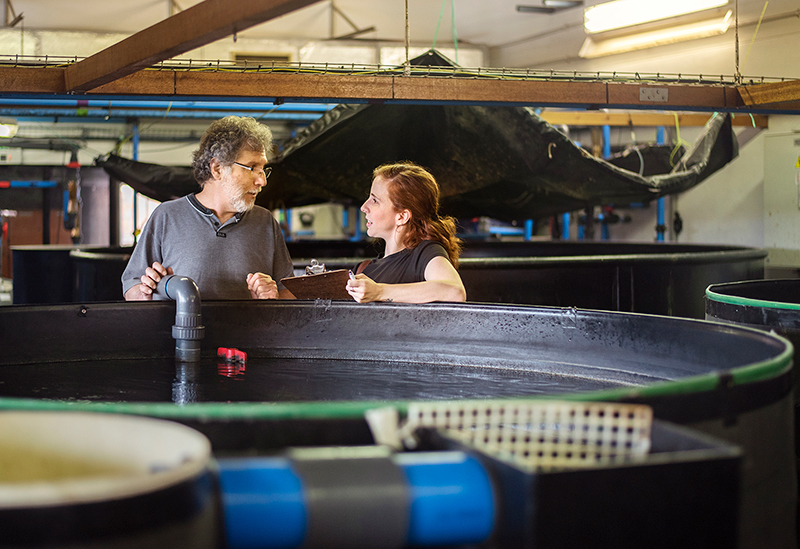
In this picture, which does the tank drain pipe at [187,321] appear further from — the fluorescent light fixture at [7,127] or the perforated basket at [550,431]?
the fluorescent light fixture at [7,127]

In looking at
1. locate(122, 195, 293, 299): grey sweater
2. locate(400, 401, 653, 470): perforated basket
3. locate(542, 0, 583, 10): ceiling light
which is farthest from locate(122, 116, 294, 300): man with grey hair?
locate(542, 0, 583, 10): ceiling light

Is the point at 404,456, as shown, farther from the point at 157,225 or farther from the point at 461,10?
the point at 461,10

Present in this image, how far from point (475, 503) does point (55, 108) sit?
20.4 feet

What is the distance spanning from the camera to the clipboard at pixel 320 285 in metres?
1.76

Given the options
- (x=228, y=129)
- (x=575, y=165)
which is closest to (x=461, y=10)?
(x=575, y=165)

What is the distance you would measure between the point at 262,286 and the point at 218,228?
253 mm

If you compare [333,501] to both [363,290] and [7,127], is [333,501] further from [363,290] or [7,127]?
[7,127]

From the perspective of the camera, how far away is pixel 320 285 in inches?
71.0

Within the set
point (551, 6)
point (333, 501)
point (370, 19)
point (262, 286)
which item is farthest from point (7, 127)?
point (333, 501)

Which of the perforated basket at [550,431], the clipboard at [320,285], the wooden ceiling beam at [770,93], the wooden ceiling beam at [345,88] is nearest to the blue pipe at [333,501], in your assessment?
the perforated basket at [550,431]

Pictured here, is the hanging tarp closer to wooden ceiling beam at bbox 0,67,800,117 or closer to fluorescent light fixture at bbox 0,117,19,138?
wooden ceiling beam at bbox 0,67,800,117

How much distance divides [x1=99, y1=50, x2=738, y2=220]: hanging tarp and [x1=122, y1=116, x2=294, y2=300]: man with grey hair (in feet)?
5.24

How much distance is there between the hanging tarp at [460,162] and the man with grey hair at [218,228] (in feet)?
5.24

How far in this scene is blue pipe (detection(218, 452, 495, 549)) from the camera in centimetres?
55
